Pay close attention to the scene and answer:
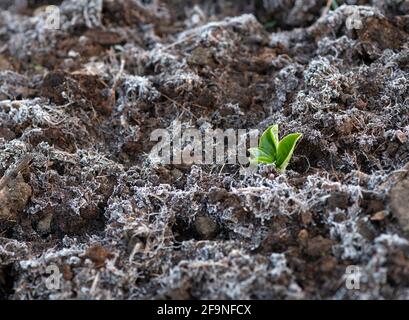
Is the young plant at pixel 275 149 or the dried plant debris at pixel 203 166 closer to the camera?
the dried plant debris at pixel 203 166

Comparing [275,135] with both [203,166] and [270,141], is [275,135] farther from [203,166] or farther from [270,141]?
[203,166]

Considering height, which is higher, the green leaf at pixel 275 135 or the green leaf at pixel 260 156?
the green leaf at pixel 275 135

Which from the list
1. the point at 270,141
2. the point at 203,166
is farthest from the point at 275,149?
the point at 203,166

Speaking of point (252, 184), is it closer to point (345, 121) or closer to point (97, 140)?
point (345, 121)

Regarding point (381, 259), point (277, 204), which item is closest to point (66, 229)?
point (277, 204)
